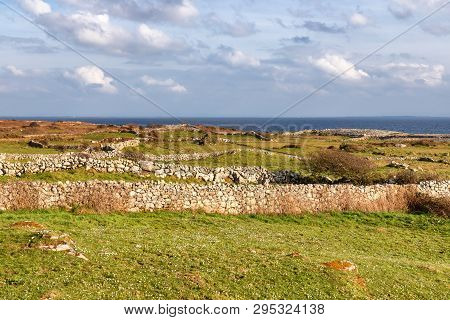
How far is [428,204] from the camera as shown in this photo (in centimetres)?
3512

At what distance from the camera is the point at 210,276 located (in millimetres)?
16328

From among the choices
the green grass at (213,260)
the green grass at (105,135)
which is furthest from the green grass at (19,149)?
the green grass at (213,260)

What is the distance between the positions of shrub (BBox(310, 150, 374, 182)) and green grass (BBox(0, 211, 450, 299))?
1220cm

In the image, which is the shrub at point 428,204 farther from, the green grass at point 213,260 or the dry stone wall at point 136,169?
the dry stone wall at point 136,169

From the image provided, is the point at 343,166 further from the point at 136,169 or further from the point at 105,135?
the point at 105,135

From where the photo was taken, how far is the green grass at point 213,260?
15.0 metres

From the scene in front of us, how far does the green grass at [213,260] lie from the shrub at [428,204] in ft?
14.2

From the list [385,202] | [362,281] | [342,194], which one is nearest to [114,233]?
[362,281]

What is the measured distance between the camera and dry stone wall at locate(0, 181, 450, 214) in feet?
93.2

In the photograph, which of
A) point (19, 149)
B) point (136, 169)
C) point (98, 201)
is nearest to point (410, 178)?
point (136, 169)

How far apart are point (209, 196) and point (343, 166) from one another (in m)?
15.1

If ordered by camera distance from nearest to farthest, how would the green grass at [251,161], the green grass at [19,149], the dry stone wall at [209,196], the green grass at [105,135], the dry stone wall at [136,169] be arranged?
the dry stone wall at [209,196]
the dry stone wall at [136,169]
the green grass at [251,161]
the green grass at [19,149]
the green grass at [105,135]
